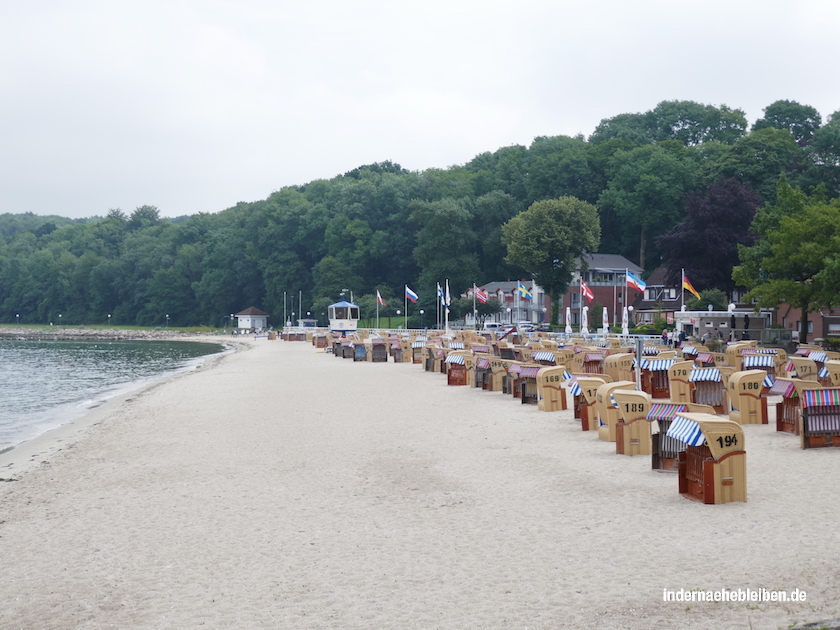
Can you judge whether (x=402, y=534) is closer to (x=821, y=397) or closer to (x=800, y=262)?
(x=821, y=397)

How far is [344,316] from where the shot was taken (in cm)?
8562

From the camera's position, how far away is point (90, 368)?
160 ft

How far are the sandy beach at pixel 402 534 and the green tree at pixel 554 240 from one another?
5274 cm

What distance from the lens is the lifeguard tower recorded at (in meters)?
84.7

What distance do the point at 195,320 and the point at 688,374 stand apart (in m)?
121

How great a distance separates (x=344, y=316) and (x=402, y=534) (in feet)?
254

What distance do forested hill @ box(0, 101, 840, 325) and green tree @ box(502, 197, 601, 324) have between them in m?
8.25

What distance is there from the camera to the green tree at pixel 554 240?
67.8 metres

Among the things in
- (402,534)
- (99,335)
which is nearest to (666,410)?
(402,534)

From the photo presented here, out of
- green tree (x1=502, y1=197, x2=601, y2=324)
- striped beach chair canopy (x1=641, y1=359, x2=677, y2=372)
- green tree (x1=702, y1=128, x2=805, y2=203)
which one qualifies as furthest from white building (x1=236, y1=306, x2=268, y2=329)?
striped beach chair canopy (x1=641, y1=359, x2=677, y2=372)

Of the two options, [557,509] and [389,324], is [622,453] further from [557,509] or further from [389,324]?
[389,324]

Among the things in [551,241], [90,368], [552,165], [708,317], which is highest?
[552,165]

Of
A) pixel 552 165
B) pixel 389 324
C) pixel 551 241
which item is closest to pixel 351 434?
pixel 551 241

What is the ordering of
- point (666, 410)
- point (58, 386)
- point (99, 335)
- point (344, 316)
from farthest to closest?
point (99, 335) < point (344, 316) < point (58, 386) < point (666, 410)
